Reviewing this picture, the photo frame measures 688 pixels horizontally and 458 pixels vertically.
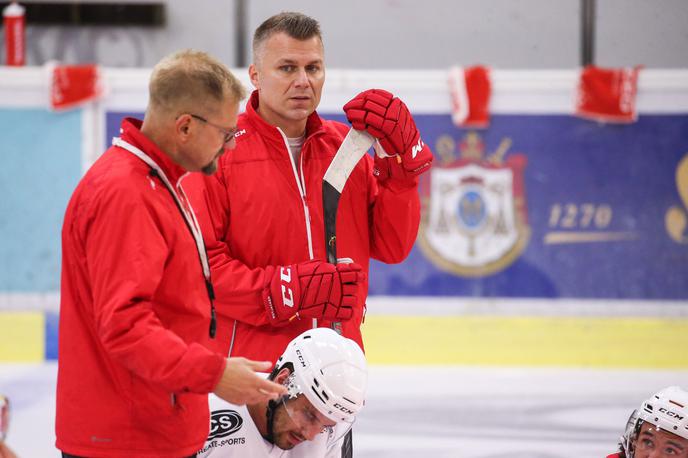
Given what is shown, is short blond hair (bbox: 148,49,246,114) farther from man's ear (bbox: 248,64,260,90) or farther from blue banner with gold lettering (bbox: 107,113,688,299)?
blue banner with gold lettering (bbox: 107,113,688,299)

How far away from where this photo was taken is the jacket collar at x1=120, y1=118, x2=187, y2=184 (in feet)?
6.74

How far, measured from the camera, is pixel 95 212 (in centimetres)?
195

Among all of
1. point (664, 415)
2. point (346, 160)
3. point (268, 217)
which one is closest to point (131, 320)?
point (268, 217)

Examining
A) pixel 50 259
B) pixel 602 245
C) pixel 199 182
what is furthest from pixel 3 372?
pixel 602 245

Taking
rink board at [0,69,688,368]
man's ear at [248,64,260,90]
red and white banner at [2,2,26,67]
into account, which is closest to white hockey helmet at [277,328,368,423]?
man's ear at [248,64,260,90]

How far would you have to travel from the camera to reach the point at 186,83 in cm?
203

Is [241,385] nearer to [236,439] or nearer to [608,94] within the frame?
[236,439]

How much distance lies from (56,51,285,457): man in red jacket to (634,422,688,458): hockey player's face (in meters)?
1.35

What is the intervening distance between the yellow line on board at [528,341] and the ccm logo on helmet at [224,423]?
125 inches

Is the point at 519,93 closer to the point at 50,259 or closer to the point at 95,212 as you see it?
the point at 50,259

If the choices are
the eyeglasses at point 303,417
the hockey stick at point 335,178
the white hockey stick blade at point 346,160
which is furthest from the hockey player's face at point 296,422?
the white hockey stick blade at point 346,160

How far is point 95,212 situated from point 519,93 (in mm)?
4447

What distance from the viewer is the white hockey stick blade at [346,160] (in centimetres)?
284

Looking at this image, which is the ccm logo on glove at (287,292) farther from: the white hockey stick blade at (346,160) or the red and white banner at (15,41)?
the red and white banner at (15,41)
